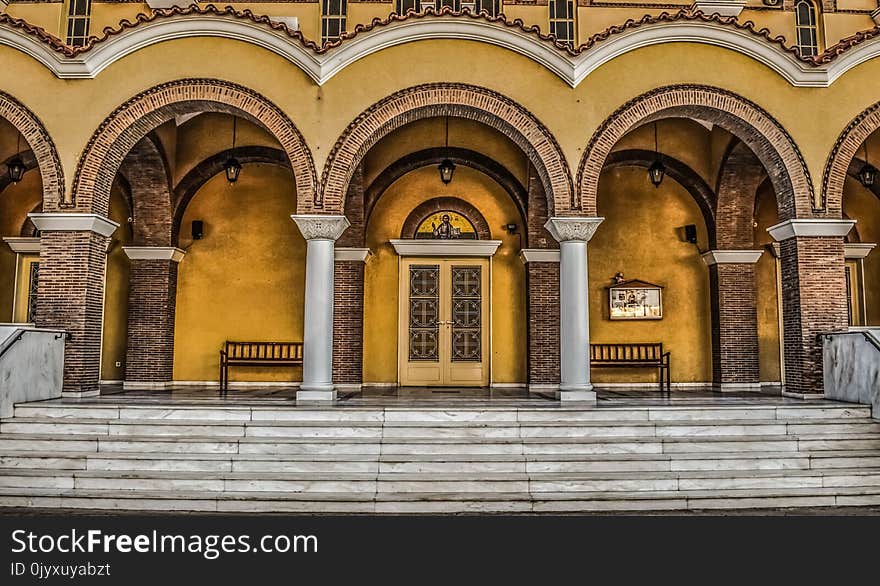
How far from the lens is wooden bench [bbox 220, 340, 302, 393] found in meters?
13.1

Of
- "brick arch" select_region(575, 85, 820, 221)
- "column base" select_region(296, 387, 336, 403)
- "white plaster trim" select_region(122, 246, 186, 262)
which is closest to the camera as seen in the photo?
"column base" select_region(296, 387, 336, 403)

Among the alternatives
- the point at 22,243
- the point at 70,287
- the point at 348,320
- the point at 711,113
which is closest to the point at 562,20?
the point at 711,113

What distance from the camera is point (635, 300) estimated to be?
13.9 meters

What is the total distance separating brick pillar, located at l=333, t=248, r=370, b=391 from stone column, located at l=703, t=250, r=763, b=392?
276 inches

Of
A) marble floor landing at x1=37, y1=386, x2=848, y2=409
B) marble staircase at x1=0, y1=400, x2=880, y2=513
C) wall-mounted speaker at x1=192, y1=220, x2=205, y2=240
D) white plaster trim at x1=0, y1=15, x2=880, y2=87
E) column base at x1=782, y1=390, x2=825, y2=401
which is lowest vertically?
marble staircase at x1=0, y1=400, x2=880, y2=513

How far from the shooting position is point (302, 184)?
985cm

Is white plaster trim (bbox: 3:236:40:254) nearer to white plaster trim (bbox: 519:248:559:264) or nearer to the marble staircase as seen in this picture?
the marble staircase

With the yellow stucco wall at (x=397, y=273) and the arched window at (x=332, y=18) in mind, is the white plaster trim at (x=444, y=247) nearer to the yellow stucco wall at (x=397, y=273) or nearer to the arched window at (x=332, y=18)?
the yellow stucco wall at (x=397, y=273)

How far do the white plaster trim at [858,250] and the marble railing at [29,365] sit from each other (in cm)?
1481

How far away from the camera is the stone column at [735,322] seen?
506 inches

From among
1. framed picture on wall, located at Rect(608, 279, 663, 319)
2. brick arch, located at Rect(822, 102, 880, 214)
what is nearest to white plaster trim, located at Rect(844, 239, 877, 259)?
framed picture on wall, located at Rect(608, 279, 663, 319)

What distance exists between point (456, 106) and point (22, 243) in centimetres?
968

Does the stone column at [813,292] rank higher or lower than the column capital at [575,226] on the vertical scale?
lower

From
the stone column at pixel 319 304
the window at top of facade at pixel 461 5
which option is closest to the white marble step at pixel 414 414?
the stone column at pixel 319 304
